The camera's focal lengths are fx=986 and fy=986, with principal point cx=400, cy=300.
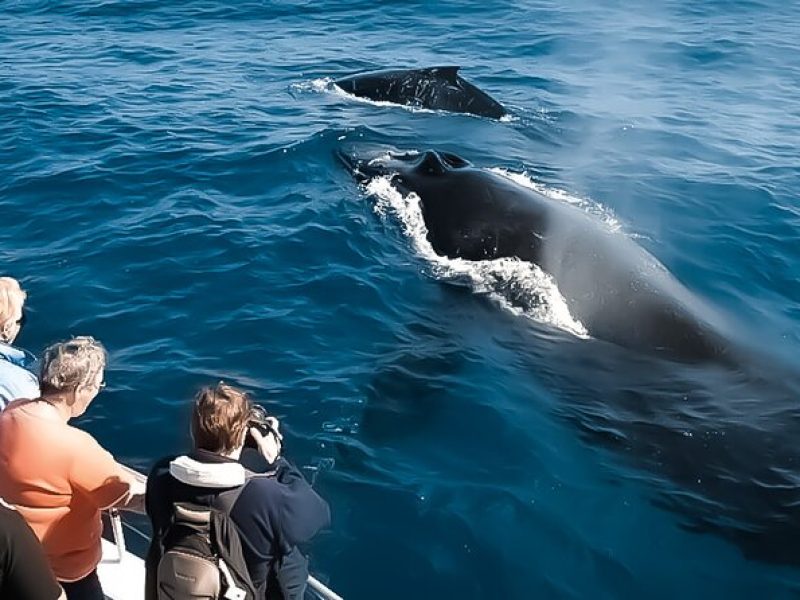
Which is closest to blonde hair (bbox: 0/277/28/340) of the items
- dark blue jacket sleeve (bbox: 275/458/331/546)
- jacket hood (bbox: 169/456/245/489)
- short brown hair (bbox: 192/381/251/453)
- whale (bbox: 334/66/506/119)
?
short brown hair (bbox: 192/381/251/453)

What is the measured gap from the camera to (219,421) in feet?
17.7

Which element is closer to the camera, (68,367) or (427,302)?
(68,367)

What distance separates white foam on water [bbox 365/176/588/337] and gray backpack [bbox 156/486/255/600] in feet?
25.3

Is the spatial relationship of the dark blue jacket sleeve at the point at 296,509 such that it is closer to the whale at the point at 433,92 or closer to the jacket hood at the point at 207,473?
the jacket hood at the point at 207,473

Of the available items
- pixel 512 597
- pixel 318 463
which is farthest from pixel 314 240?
pixel 512 597

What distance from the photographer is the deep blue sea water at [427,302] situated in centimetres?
917

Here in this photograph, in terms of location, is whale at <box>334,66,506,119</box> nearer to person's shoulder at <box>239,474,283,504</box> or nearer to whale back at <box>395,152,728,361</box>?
whale back at <box>395,152,728,361</box>

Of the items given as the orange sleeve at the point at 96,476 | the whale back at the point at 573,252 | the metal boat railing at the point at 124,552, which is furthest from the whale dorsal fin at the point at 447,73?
the orange sleeve at the point at 96,476

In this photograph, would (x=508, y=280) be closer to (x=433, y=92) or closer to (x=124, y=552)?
(x=124, y=552)

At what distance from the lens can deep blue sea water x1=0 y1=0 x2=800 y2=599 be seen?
917 cm

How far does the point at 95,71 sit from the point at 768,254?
17601 mm

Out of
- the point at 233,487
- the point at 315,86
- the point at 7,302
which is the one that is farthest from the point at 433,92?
the point at 233,487

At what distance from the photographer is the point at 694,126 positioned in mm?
23219

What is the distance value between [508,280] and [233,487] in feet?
27.9
